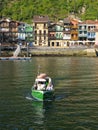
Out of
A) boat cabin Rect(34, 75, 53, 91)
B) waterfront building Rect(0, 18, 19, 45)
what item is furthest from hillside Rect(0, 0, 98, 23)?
boat cabin Rect(34, 75, 53, 91)

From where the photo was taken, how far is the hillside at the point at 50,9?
17450cm

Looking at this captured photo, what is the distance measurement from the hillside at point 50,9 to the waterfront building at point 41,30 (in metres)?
19.4

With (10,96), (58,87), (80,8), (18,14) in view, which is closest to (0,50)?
(18,14)

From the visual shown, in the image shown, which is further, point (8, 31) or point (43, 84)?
point (8, 31)

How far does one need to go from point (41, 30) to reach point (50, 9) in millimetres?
27668

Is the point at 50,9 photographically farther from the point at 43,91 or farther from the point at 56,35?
the point at 43,91

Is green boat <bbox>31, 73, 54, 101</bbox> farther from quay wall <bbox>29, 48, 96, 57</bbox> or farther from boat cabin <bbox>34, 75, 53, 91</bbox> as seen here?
quay wall <bbox>29, 48, 96, 57</bbox>

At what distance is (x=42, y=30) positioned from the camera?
152500 millimetres

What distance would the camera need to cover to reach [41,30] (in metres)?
153

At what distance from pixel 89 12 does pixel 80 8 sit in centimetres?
696

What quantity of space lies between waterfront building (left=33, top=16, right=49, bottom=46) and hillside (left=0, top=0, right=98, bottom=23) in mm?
19368

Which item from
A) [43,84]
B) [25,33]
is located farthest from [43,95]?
[25,33]

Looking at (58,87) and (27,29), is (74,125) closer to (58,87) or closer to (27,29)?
(58,87)

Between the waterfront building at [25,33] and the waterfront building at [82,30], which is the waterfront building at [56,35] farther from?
the waterfront building at [25,33]
